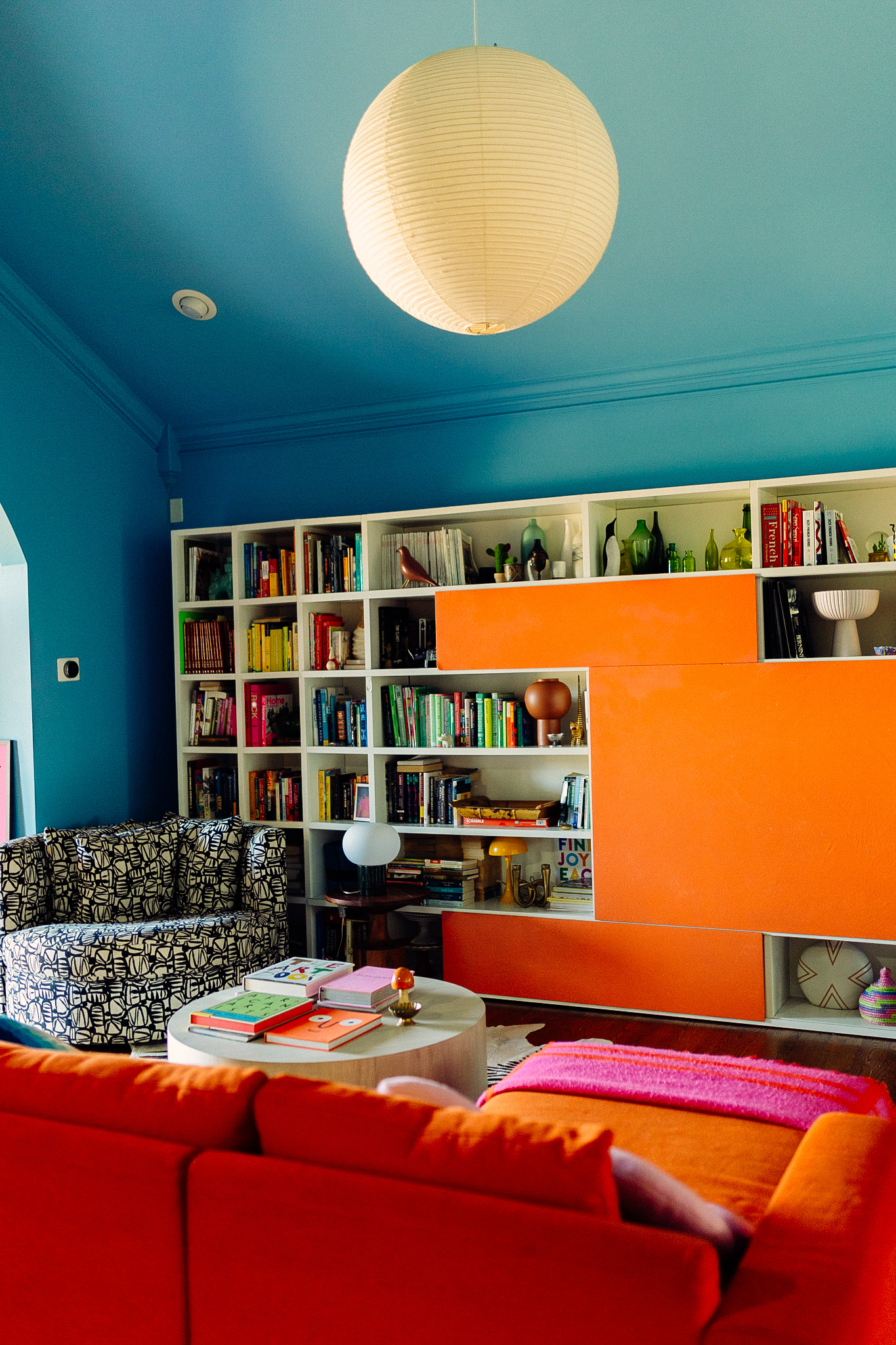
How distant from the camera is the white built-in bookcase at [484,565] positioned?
4164mm

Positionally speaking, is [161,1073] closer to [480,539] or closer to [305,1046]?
[305,1046]

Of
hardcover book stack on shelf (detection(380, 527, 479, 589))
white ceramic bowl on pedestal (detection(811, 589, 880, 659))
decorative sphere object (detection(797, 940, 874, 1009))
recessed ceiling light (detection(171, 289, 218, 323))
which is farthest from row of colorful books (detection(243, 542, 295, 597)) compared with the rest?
decorative sphere object (detection(797, 940, 874, 1009))

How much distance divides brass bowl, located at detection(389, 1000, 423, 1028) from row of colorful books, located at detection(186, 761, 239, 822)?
226 cm

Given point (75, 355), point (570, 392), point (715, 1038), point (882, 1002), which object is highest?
point (75, 355)

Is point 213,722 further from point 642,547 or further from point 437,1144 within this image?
point 437,1144

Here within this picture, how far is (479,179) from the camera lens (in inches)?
70.9

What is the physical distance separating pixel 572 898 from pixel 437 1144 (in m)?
3.14

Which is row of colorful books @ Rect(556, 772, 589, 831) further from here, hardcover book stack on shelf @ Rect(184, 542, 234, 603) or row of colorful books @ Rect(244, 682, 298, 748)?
hardcover book stack on shelf @ Rect(184, 542, 234, 603)

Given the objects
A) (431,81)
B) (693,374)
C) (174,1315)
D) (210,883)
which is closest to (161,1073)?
(174,1315)

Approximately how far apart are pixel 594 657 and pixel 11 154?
2888 millimetres

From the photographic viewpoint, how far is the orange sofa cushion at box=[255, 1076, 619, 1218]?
1384 mm

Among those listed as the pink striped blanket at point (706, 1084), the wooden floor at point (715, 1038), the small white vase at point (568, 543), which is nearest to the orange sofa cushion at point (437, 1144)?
the pink striped blanket at point (706, 1084)

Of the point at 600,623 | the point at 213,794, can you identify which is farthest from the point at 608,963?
the point at 213,794

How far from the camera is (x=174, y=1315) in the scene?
1.58m
